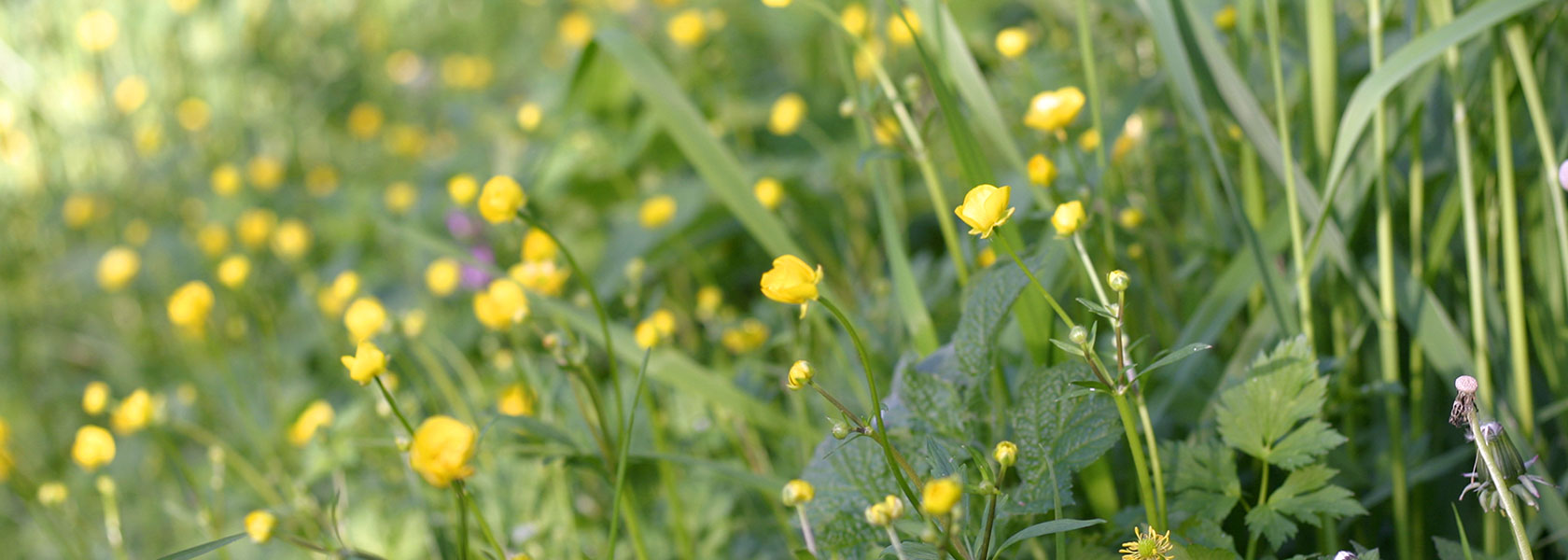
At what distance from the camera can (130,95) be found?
2.55m

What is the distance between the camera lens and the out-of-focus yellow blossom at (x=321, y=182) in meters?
2.43

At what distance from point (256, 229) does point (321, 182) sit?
19.2 inches

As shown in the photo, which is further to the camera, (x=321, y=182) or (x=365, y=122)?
(x=365, y=122)

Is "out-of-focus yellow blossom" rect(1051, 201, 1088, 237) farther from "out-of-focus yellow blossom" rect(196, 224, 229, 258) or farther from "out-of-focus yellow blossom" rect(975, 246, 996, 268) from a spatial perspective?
"out-of-focus yellow blossom" rect(196, 224, 229, 258)

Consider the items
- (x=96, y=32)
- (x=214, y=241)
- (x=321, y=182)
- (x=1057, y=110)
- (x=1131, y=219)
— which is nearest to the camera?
(x=1057, y=110)

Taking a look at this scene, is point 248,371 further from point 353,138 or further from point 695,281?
point 353,138

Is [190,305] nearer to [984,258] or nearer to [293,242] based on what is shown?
[293,242]

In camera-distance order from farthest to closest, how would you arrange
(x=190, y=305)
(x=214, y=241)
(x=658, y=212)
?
(x=214, y=241)
(x=658, y=212)
(x=190, y=305)

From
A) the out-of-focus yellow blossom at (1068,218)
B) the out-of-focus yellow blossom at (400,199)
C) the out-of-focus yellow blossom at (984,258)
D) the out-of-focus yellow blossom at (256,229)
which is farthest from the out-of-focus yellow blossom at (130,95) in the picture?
the out-of-focus yellow blossom at (1068,218)

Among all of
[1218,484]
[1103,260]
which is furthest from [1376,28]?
[1218,484]

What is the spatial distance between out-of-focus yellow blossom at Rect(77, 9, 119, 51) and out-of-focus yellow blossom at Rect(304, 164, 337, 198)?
67cm

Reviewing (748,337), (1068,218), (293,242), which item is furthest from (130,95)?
(1068,218)

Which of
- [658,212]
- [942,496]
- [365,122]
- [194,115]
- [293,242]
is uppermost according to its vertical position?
[194,115]

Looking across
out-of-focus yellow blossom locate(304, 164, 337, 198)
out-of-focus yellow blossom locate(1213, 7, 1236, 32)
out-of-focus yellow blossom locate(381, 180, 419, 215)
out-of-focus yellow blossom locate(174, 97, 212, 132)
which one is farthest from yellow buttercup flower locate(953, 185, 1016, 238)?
out-of-focus yellow blossom locate(174, 97, 212, 132)
